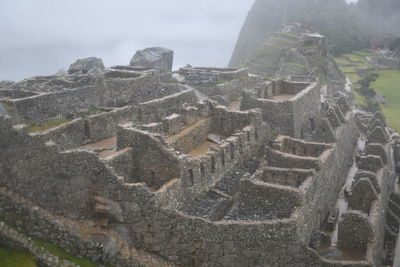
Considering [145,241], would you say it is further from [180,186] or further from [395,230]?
[395,230]

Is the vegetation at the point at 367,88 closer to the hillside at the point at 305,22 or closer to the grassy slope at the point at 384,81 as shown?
the grassy slope at the point at 384,81

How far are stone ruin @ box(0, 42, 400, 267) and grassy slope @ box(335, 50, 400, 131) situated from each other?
109ft

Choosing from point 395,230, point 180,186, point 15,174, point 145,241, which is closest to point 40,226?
point 15,174

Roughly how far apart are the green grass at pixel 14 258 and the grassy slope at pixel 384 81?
4857cm

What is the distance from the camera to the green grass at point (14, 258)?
14.5 metres

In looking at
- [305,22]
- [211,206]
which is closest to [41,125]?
[211,206]

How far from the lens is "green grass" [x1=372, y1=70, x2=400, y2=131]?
200 ft

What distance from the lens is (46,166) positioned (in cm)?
1766

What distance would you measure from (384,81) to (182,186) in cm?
7392

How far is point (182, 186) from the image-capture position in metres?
19.5

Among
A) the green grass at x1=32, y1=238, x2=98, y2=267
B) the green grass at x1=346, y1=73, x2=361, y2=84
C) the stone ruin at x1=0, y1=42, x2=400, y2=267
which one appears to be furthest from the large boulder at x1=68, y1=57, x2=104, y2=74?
the green grass at x1=346, y1=73, x2=361, y2=84

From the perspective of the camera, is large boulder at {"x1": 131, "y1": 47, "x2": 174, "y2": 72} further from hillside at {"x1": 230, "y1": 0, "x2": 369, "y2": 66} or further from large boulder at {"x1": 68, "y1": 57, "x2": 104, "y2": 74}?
hillside at {"x1": 230, "y1": 0, "x2": 369, "y2": 66}

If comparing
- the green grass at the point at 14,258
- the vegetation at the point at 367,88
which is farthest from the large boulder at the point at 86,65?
the vegetation at the point at 367,88

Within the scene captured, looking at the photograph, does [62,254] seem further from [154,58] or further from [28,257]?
[154,58]
